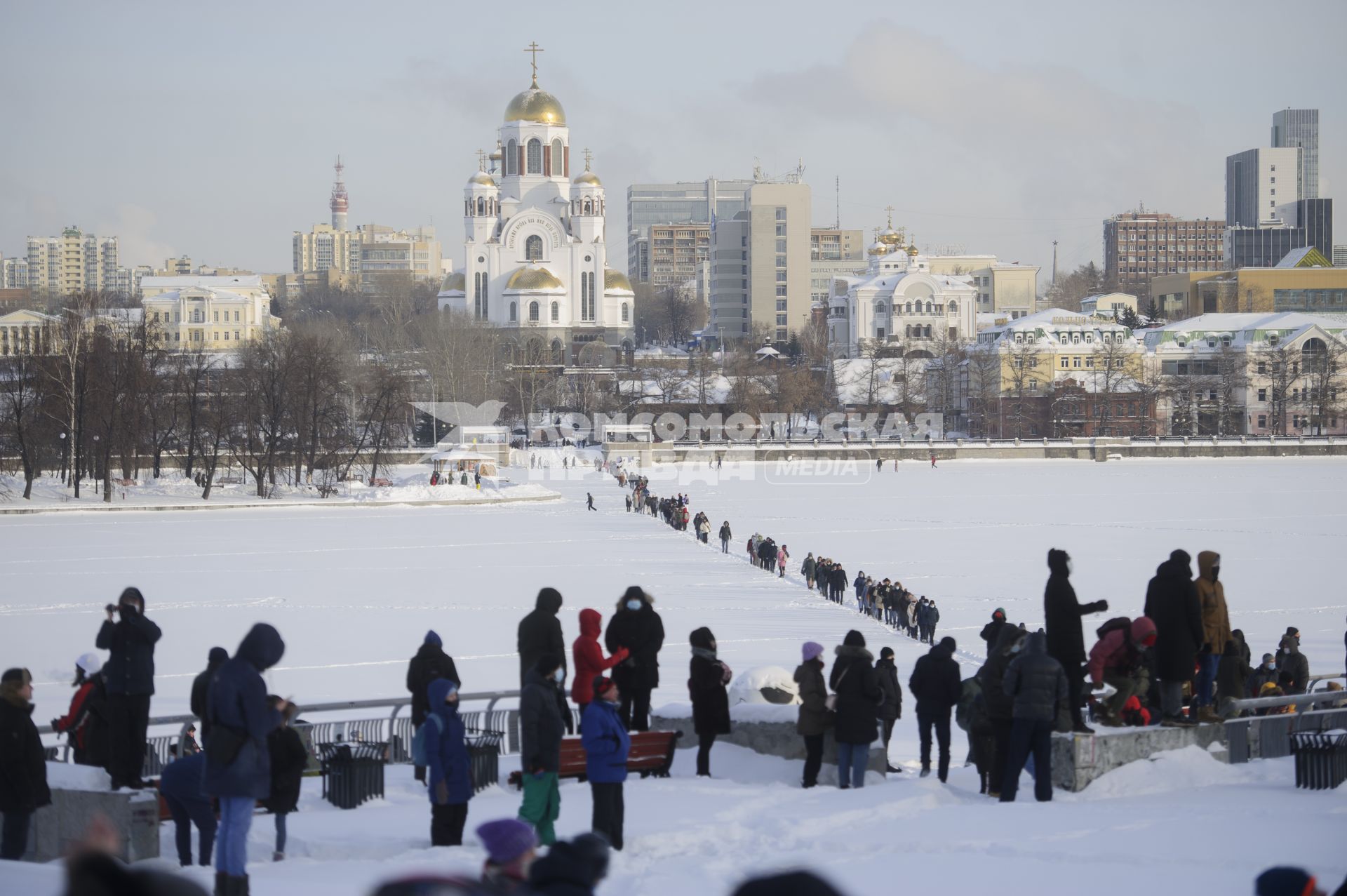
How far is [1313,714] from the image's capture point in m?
9.66

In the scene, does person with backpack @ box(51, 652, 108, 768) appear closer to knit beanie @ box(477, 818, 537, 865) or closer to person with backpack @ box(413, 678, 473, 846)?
person with backpack @ box(413, 678, 473, 846)

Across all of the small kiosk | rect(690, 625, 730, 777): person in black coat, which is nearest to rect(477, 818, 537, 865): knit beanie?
rect(690, 625, 730, 777): person in black coat

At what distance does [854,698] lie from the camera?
8.42 meters

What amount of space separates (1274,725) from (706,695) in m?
3.90

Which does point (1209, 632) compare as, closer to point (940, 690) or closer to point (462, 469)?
point (940, 690)

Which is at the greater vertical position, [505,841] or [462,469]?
[505,841]

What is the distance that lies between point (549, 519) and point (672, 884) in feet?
98.8

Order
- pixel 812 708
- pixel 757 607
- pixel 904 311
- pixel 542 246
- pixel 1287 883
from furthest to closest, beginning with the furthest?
pixel 904 311, pixel 542 246, pixel 757 607, pixel 812 708, pixel 1287 883

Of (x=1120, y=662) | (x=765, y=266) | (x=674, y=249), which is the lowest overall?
(x=1120, y=662)

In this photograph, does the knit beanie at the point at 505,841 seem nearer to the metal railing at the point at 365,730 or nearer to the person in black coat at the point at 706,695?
the person in black coat at the point at 706,695

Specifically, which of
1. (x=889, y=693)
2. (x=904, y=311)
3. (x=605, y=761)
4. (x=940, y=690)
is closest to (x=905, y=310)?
(x=904, y=311)

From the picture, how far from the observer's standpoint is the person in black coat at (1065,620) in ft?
27.7

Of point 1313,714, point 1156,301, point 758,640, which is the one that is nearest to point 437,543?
point 758,640

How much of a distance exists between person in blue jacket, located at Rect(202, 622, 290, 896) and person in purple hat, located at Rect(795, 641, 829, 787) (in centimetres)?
350
